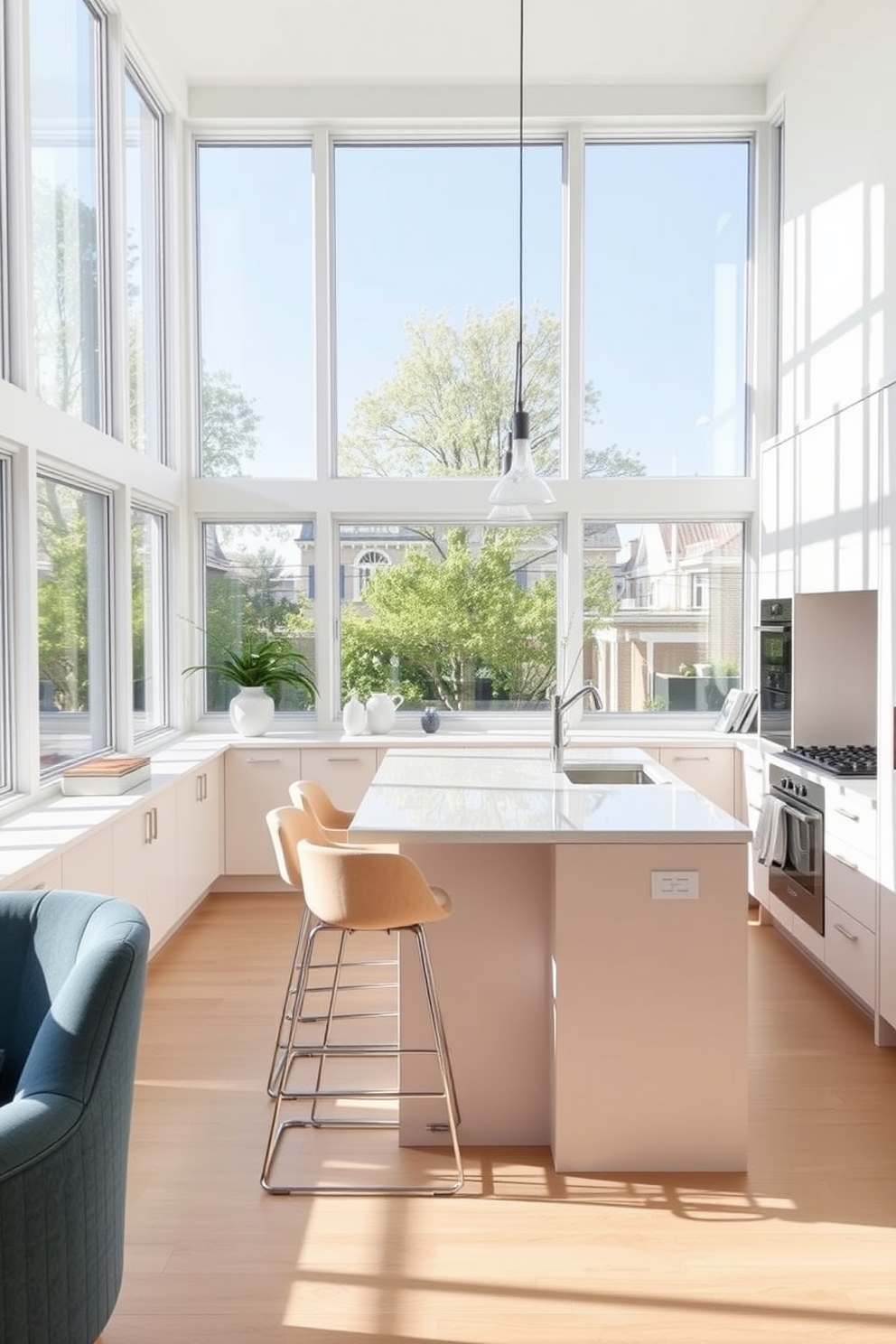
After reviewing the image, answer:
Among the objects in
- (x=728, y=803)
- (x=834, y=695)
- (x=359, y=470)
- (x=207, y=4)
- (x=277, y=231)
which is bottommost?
(x=728, y=803)

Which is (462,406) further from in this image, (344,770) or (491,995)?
(491,995)

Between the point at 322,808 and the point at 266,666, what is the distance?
7.23 feet

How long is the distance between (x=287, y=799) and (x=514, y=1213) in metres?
3.39

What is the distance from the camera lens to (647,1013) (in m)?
2.94

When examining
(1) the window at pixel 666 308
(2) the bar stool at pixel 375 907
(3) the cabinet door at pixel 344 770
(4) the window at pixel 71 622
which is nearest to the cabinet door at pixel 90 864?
(4) the window at pixel 71 622

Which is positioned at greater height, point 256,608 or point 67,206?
point 67,206

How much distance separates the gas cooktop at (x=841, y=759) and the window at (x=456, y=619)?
194cm

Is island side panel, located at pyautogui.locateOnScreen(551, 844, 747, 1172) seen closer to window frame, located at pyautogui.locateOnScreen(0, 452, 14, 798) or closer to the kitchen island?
the kitchen island

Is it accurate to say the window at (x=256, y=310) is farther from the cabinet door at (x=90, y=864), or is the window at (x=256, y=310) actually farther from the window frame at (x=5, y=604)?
the cabinet door at (x=90, y=864)

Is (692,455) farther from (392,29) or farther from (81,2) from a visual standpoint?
(81,2)

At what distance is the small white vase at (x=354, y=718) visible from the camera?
6250 millimetres

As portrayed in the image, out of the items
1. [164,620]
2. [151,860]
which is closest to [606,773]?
[151,860]

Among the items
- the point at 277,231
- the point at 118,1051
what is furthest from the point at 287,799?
the point at 118,1051

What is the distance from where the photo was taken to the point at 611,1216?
2707 millimetres
